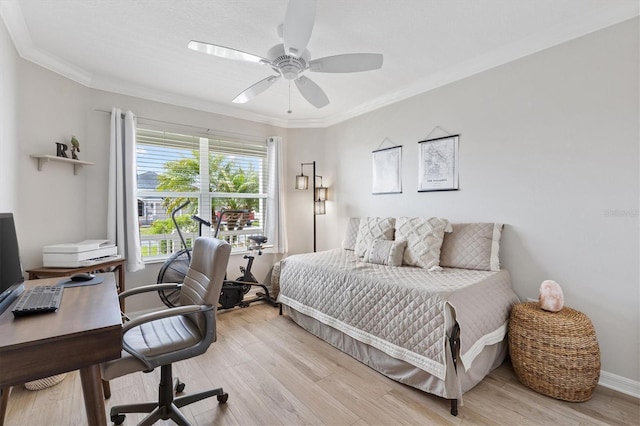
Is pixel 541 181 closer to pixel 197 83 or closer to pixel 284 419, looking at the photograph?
pixel 284 419

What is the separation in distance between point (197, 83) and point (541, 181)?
3.42 meters

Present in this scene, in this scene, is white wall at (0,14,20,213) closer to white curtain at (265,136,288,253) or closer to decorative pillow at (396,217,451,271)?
white curtain at (265,136,288,253)

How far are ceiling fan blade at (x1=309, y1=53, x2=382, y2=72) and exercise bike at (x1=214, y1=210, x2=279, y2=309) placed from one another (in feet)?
6.46

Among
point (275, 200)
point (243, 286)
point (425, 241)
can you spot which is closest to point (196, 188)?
point (275, 200)

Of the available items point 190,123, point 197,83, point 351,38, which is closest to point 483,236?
point 351,38

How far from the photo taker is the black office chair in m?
1.40

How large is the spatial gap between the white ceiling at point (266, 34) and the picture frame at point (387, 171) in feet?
2.47

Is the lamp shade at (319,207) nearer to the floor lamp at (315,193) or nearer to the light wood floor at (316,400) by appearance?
the floor lamp at (315,193)

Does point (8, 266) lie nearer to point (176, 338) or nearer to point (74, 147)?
point (176, 338)

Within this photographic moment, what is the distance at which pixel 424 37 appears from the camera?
7.54 feet

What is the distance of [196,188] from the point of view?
12.2 feet

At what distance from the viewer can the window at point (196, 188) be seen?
3.40 m

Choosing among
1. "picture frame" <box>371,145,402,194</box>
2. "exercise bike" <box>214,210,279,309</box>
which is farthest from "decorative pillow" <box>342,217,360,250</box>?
"exercise bike" <box>214,210,279,309</box>

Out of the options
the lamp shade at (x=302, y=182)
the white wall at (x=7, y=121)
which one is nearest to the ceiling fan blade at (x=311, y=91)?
the lamp shade at (x=302, y=182)
